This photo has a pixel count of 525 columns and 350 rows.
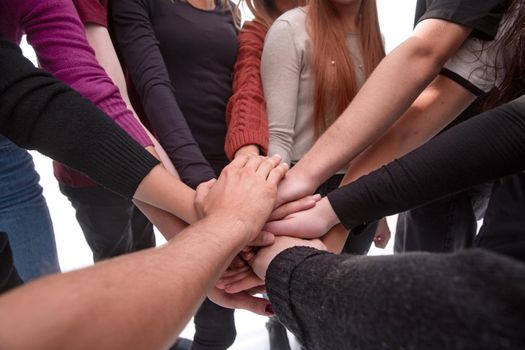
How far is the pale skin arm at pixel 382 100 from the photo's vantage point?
671 mm

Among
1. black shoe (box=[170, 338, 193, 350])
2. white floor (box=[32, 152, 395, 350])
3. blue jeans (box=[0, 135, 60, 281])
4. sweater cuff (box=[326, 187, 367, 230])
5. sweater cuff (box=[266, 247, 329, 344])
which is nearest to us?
sweater cuff (box=[266, 247, 329, 344])

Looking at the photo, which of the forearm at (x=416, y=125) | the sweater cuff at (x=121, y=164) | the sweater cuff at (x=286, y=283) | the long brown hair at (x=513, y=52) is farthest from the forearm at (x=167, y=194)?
the long brown hair at (x=513, y=52)

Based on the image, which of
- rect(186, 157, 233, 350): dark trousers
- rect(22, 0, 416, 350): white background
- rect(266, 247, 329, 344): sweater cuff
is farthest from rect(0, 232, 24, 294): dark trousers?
rect(266, 247, 329, 344): sweater cuff

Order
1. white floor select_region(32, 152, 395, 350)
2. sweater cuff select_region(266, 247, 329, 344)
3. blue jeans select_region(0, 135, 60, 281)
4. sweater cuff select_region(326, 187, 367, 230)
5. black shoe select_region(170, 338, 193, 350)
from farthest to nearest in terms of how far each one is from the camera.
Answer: white floor select_region(32, 152, 395, 350) < black shoe select_region(170, 338, 193, 350) < blue jeans select_region(0, 135, 60, 281) < sweater cuff select_region(326, 187, 367, 230) < sweater cuff select_region(266, 247, 329, 344)

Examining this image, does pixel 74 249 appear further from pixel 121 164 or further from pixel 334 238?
pixel 334 238

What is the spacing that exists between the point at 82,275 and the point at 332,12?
0.84m

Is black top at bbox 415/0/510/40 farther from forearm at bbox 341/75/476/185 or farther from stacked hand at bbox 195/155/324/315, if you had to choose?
stacked hand at bbox 195/155/324/315

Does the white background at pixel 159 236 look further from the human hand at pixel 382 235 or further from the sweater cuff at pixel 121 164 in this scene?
the sweater cuff at pixel 121 164

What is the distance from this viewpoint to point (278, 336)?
128cm

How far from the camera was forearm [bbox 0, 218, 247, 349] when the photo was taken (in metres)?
0.25

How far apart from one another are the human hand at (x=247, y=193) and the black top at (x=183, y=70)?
0.11 metres

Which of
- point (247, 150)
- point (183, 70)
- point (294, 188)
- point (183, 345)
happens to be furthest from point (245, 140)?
point (183, 345)

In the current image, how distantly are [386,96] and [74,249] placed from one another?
150 centimetres

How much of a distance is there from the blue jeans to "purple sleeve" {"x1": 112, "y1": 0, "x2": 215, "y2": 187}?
0.31 metres
